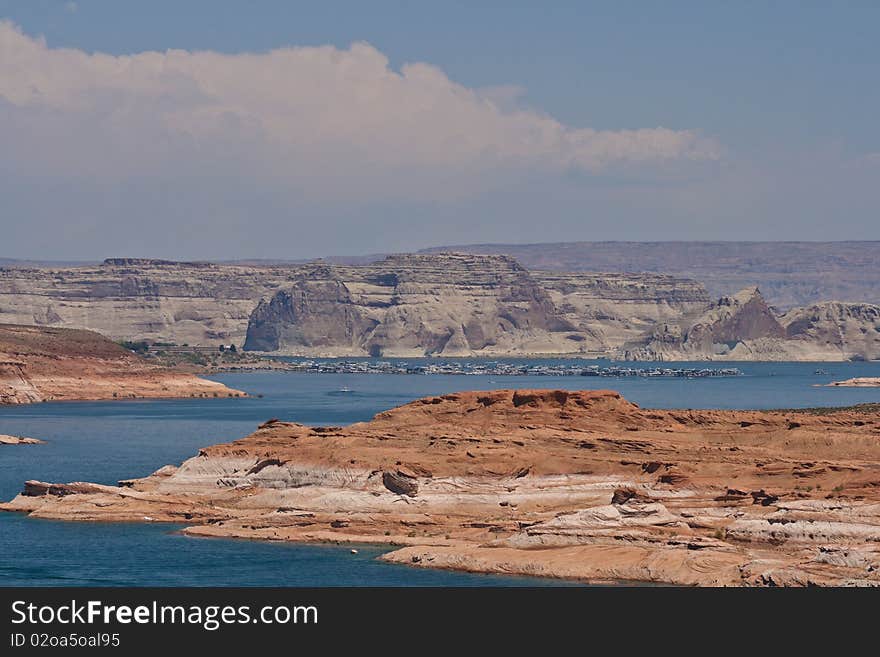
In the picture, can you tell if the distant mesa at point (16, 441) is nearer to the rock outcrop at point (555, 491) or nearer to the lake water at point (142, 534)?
the lake water at point (142, 534)

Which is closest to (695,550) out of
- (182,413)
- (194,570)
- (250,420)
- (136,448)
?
(194,570)

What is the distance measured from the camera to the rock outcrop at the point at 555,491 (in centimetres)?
5334

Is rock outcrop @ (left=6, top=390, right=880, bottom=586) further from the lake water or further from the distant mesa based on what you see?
the distant mesa

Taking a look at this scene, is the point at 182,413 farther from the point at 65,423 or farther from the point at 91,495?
the point at 91,495

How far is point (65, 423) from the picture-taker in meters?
142

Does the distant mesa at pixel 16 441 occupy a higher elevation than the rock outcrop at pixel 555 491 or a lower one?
lower

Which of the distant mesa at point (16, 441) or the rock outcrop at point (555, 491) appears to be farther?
the distant mesa at point (16, 441)

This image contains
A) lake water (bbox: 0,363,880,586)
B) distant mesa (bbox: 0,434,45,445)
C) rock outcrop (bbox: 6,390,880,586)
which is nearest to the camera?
rock outcrop (bbox: 6,390,880,586)

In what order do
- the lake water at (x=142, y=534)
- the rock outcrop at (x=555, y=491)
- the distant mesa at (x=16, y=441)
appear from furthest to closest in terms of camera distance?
1. the distant mesa at (x=16, y=441)
2. the lake water at (x=142, y=534)
3. the rock outcrop at (x=555, y=491)

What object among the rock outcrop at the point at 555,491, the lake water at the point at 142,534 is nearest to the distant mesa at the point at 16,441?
the lake water at the point at 142,534

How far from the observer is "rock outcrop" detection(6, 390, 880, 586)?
53344 millimetres

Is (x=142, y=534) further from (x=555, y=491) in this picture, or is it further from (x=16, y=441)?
(x=16, y=441)

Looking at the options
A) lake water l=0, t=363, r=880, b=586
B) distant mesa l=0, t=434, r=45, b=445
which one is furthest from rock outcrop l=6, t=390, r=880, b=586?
distant mesa l=0, t=434, r=45, b=445
